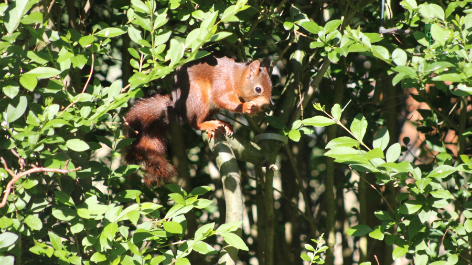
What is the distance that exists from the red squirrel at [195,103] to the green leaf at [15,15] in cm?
108

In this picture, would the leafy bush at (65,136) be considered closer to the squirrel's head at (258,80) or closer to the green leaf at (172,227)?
the green leaf at (172,227)

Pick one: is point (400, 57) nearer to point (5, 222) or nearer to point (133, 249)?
point (133, 249)

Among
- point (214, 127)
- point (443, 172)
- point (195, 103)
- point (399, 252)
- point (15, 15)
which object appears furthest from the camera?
point (195, 103)

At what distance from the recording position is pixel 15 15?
0.88m

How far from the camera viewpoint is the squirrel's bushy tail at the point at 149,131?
1976 millimetres

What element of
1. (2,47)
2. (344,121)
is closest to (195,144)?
(344,121)

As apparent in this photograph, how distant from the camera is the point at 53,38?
111cm

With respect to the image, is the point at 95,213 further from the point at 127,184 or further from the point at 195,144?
the point at 195,144

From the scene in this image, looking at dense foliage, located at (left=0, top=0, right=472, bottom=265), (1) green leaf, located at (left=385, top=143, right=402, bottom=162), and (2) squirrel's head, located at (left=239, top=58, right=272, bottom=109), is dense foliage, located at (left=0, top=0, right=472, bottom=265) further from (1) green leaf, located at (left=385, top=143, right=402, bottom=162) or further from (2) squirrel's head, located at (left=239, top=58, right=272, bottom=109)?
(2) squirrel's head, located at (left=239, top=58, right=272, bottom=109)

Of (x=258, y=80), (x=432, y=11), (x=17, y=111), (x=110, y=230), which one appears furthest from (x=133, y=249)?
(x=258, y=80)

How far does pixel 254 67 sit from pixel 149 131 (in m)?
0.59

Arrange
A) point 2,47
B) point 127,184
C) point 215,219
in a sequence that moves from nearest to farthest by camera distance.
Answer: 1. point 2,47
2. point 127,184
3. point 215,219

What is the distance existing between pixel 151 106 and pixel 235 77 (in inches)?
17.3

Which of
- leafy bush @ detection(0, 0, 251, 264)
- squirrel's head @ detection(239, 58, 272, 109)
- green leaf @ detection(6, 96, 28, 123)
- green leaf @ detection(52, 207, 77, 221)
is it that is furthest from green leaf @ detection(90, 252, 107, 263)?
squirrel's head @ detection(239, 58, 272, 109)
